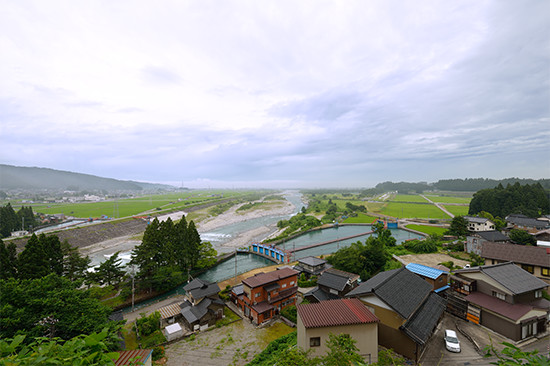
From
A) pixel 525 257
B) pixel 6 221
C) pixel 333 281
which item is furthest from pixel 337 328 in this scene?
pixel 6 221

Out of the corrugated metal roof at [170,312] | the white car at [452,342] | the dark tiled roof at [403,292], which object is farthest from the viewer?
the corrugated metal roof at [170,312]

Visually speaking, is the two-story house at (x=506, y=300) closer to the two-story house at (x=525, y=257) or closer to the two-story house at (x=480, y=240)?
the two-story house at (x=525, y=257)

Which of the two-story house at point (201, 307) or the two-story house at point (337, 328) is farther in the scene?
the two-story house at point (201, 307)

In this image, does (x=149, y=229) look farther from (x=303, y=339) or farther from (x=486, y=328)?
(x=486, y=328)

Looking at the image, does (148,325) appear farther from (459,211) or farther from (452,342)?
(459,211)

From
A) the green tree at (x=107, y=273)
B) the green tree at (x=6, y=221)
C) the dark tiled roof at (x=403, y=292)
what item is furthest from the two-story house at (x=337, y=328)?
the green tree at (x=6, y=221)

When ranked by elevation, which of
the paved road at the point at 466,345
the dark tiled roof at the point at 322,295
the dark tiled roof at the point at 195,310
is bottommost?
the dark tiled roof at the point at 195,310

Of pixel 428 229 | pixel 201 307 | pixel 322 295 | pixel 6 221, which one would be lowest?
pixel 428 229
